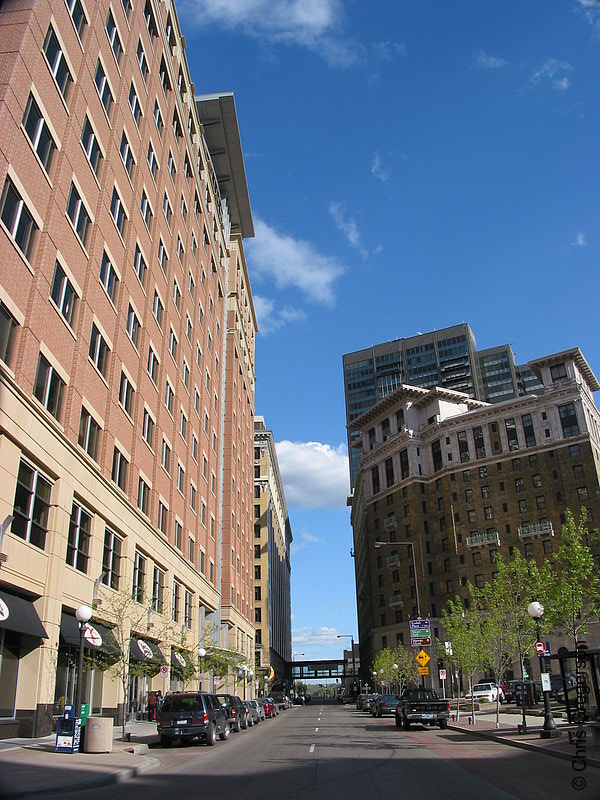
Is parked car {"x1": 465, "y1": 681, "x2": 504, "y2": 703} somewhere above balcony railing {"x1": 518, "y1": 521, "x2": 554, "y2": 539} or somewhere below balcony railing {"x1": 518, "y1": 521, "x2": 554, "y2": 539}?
below

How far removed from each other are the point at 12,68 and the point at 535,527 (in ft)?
260

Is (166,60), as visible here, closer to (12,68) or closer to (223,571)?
(12,68)

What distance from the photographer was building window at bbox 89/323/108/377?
28938 millimetres

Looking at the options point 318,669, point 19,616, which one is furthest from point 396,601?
point 318,669

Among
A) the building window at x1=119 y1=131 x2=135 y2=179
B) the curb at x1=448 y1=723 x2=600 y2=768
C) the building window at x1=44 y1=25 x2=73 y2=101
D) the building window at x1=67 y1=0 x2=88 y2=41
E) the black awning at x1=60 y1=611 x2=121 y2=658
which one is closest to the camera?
the curb at x1=448 y1=723 x2=600 y2=768

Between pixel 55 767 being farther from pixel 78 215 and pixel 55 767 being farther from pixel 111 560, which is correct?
Result: pixel 78 215

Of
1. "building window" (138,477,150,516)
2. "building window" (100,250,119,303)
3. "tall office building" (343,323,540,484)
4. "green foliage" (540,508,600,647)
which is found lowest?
"green foliage" (540,508,600,647)

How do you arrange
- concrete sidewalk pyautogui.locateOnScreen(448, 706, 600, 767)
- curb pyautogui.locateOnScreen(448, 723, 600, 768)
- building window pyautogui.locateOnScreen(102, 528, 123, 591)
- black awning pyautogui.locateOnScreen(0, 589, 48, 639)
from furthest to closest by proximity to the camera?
building window pyautogui.locateOnScreen(102, 528, 123, 591), black awning pyautogui.locateOnScreen(0, 589, 48, 639), curb pyautogui.locateOnScreen(448, 723, 600, 768), concrete sidewalk pyautogui.locateOnScreen(448, 706, 600, 767)

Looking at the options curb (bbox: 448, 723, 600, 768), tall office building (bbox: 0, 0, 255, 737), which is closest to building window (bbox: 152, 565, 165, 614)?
tall office building (bbox: 0, 0, 255, 737)

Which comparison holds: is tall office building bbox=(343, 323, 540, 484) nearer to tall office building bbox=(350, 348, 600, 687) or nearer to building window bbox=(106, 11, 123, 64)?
tall office building bbox=(350, 348, 600, 687)

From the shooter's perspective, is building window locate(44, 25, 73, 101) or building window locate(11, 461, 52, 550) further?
building window locate(44, 25, 73, 101)

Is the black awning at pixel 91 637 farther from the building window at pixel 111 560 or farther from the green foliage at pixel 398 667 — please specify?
the green foliage at pixel 398 667

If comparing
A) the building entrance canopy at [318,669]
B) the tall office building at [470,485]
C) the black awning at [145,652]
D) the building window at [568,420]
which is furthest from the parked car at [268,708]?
the building entrance canopy at [318,669]

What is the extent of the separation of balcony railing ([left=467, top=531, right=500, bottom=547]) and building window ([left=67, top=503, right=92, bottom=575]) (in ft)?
230
